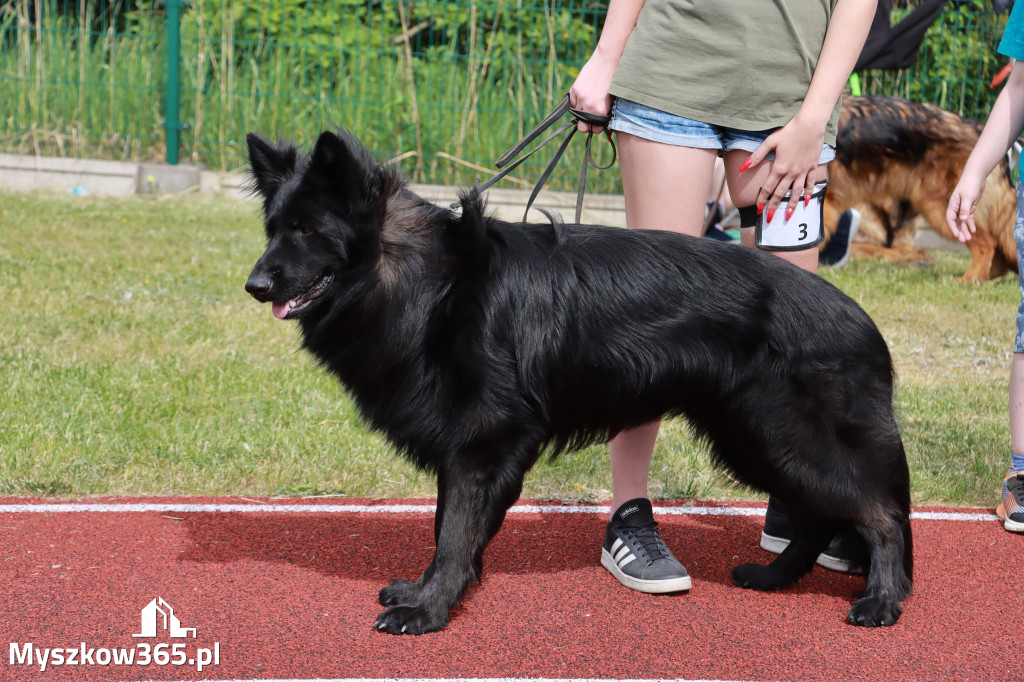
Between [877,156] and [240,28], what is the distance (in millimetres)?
7659

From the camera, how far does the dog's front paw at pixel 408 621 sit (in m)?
2.96

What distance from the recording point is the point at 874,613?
307 cm

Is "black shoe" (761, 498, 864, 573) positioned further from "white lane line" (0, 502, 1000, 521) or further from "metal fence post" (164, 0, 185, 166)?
"metal fence post" (164, 0, 185, 166)

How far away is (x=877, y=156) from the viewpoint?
29.2 feet

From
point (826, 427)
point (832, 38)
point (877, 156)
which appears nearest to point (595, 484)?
point (826, 427)


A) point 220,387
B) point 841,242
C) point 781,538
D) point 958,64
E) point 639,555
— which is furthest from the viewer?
point 958,64

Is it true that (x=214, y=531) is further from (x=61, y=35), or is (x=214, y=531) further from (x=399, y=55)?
(x=61, y=35)

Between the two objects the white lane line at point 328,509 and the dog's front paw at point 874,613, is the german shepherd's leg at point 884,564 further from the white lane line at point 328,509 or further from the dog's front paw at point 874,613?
the white lane line at point 328,509

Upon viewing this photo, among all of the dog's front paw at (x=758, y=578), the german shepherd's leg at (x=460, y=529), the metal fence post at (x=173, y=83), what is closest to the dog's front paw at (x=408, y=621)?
the german shepherd's leg at (x=460, y=529)

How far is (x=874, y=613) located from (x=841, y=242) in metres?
6.68

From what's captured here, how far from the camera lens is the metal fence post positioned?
10859 millimetres

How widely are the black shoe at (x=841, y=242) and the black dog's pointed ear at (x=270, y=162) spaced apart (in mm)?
7057

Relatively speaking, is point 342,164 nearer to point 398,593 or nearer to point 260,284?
point 260,284

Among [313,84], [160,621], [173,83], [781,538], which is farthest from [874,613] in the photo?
[173,83]
